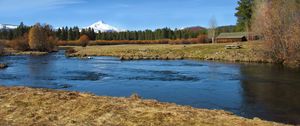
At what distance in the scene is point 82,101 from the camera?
16.7 metres

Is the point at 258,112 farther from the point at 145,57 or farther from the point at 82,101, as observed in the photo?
the point at 145,57

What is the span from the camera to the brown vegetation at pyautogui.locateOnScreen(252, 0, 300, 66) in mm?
52469

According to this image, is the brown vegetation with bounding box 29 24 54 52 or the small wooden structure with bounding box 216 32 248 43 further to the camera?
the brown vegetation with bounding box 29 24 54 52

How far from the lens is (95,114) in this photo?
569 inches

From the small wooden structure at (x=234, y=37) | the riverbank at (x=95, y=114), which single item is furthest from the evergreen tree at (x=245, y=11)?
the riverbank at (x=95, y=114)

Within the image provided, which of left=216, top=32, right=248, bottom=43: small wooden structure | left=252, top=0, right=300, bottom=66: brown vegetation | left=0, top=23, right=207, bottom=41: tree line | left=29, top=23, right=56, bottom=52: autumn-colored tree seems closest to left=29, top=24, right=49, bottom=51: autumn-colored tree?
left=29, top=23, right=56, bottom=52: autumn-colored tree

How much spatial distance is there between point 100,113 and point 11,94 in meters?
6.58

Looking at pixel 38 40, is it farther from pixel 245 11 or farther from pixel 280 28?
pixel 280 28

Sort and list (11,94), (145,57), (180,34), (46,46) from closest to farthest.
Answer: (11,94) < (145,57) < (46,46) < (180,34)

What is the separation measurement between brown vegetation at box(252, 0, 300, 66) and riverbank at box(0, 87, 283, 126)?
41.5m

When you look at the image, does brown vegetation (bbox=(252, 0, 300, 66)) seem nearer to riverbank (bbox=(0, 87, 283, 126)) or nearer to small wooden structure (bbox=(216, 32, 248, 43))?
riverbank (bbox=(0, 87, 283, 126))

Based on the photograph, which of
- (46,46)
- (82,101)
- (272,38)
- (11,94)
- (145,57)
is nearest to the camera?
(82,101)

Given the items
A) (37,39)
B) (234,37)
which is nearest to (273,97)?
(234,37)

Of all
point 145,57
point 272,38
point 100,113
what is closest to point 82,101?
point 100,113
